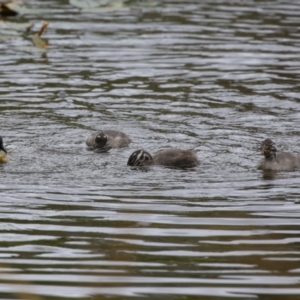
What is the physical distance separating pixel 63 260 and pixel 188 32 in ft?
38.6

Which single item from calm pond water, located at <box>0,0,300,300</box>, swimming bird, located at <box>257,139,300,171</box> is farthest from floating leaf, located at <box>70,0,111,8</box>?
swimming bird, located at <box>257,139,300,171</box>

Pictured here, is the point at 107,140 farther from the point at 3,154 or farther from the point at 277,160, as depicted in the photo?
the point at 277,160

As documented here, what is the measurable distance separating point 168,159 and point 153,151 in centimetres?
74

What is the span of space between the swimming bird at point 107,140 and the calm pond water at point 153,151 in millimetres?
134

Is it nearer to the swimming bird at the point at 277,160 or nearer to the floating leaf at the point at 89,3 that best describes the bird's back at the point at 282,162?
the swimming bird at the point at 277,160

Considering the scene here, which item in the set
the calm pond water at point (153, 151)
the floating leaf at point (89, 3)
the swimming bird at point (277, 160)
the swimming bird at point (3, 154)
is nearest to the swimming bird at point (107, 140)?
the calm pond water at point (153, 151)

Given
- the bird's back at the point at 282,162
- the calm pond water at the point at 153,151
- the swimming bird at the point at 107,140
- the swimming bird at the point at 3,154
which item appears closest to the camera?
the calm pond water at the point at 153,151

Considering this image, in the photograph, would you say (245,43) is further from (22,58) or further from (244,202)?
(244,202)

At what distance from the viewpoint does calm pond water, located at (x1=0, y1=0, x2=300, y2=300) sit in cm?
703

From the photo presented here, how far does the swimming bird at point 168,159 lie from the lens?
10945 mm

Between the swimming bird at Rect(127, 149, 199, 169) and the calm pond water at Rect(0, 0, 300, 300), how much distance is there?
157 mm

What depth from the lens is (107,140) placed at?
11.8 meters

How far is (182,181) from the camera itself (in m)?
10.3

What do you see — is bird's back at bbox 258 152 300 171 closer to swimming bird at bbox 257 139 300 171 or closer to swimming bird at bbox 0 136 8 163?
swimming bird at bbox 257 139 300 171
